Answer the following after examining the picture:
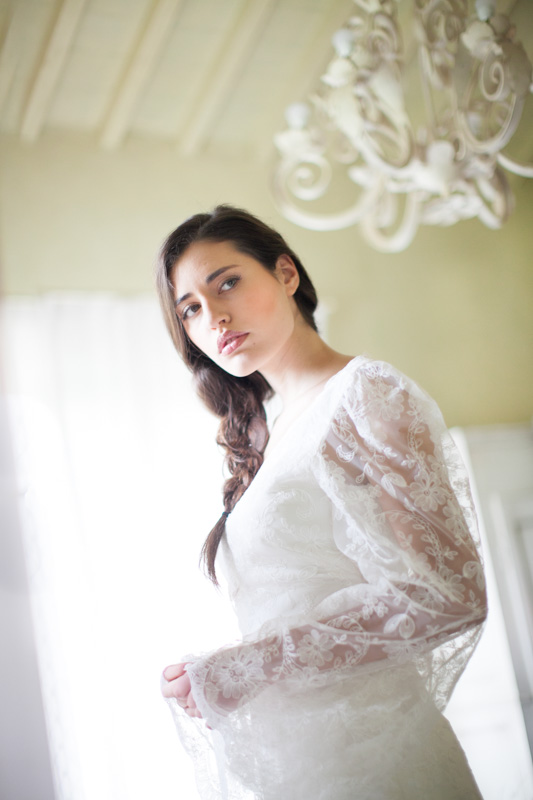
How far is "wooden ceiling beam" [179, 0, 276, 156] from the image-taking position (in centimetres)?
292

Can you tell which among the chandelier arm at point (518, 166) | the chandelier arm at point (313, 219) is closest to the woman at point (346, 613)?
the chandelier arm at point (518, 166)

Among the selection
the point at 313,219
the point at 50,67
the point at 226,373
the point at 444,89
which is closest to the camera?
the point at 226,373

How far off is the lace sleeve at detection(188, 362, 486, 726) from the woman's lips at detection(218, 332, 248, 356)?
0.96ft

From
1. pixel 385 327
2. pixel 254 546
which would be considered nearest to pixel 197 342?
pixel 254 546

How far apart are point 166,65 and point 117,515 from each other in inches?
73.4

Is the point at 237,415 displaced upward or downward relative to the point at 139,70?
downward

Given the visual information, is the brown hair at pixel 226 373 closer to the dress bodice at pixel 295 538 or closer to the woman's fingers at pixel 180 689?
the dress bodice at pixel 295 538

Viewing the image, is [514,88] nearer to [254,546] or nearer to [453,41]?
[453,41]

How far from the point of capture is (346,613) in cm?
103

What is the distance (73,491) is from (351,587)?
6.58 feet

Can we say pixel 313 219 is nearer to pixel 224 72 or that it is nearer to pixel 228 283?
pixel 224 72

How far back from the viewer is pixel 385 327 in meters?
3.58

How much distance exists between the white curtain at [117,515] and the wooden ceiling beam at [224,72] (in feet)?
2.74

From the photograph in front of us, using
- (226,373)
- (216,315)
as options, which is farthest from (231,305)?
(226,373)
